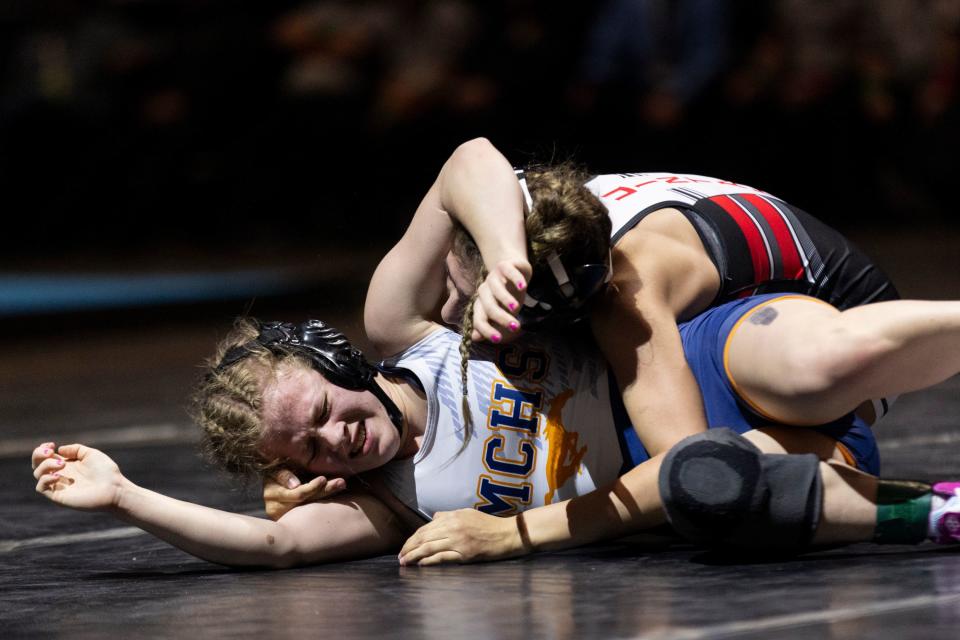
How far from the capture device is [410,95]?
25.5ft

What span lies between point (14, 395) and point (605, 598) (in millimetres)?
3545

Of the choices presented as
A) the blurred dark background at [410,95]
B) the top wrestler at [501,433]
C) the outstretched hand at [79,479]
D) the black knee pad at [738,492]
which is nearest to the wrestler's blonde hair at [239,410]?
the top wrestler at [501,433]

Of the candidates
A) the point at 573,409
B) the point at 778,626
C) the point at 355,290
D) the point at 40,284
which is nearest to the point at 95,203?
the point at 40,284

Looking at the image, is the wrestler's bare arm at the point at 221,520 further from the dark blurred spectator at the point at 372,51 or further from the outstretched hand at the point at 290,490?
the dark blurred spectator at the point at 372,51

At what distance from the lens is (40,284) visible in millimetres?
7691

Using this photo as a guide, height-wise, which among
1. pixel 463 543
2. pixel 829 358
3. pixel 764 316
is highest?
pixel 764 316

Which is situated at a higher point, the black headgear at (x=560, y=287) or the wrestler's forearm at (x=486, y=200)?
the wrestler's forearm at (x=486, y=200)

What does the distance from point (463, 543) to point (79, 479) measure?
601 millimetres

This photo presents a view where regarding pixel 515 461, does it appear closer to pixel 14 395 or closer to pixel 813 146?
pixel 14 395

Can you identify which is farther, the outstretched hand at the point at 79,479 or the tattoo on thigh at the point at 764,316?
the tattoo on thigh at the point at 764,316

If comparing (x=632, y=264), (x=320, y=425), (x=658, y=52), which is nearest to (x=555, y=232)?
(x=632, y=264)

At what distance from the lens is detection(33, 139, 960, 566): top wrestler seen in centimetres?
242

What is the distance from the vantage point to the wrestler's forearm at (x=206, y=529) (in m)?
2.50

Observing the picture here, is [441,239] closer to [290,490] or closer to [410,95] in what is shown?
[290,490]
